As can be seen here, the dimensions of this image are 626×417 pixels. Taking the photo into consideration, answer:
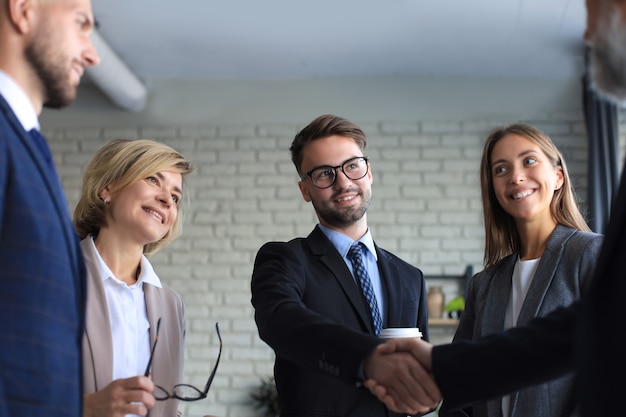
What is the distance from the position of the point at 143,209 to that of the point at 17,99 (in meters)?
1.09

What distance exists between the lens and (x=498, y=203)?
2.74 meters

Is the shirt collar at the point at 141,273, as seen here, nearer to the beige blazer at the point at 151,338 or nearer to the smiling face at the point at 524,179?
the beige blazer at the point at 151,338

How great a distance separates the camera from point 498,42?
18.2 ft

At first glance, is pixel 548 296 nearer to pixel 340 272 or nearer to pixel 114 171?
pixel 340 272

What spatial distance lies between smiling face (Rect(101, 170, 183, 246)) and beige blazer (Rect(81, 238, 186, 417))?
0.43 ft

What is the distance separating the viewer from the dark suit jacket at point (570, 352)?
51.2 inches

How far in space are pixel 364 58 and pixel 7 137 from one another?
468cm

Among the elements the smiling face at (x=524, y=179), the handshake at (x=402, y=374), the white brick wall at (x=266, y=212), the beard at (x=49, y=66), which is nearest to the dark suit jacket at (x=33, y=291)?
the beard at (x=49, y=66)

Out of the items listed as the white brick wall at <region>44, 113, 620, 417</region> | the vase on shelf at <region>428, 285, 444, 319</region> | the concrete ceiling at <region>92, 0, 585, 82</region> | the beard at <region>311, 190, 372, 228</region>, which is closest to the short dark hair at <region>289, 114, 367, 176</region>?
the beard at <region>311, 190, 372, 228</region>

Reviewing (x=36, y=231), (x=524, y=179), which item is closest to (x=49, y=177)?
(x=36, y=231)

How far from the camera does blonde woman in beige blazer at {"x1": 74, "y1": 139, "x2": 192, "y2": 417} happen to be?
7.39ft

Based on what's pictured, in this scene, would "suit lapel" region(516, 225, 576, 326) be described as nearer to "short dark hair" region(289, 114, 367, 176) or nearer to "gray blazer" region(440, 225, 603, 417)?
"gray blazer" region(440, 225, 603, 417)

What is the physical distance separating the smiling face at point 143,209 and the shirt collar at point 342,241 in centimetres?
52

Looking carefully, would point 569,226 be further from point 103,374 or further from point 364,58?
point 364,58
